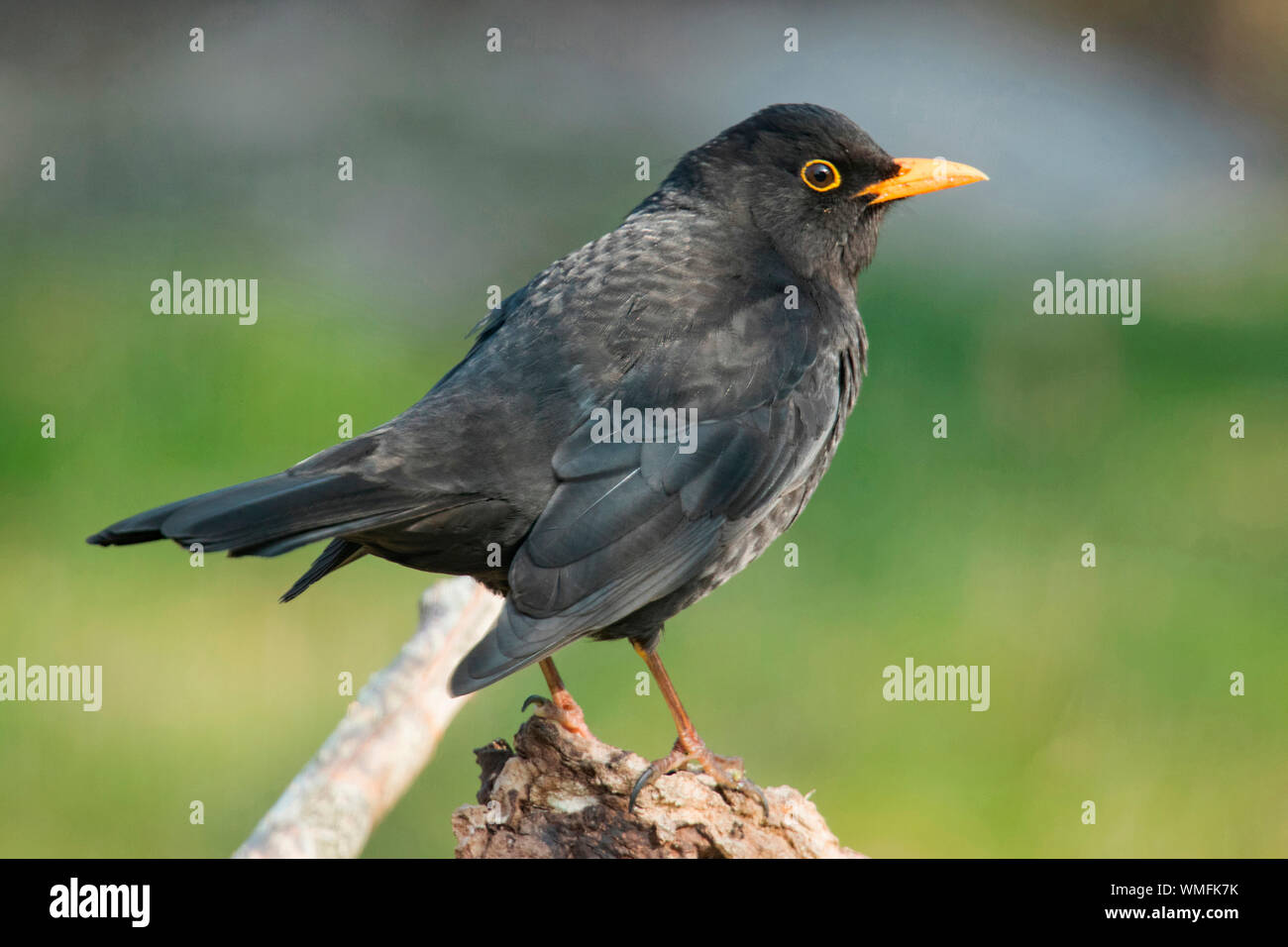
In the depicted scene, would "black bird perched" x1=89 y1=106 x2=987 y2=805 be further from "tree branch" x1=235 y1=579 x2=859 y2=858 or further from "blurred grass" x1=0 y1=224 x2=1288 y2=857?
"blurred grass" x1=0 y1=224 x2=1288 y2=857

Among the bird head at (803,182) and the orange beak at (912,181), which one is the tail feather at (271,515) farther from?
the orange beak at (912,181)

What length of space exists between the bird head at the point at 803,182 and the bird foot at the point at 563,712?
154 centimetres

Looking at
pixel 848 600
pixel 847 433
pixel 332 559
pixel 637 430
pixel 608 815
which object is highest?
pixel 847 433

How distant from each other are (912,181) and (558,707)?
6.67 feet

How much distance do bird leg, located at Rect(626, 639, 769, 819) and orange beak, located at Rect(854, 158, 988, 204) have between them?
65.4 inches

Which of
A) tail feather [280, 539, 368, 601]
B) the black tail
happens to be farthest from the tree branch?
the black tail

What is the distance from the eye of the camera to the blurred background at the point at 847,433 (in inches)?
247

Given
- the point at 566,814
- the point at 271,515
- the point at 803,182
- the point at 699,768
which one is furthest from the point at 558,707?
the point at 803,182

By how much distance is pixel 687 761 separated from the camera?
3957 mm

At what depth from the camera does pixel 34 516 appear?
300 inches

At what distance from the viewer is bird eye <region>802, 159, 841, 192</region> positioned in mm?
4465

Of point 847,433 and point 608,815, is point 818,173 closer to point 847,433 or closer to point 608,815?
point 608,815

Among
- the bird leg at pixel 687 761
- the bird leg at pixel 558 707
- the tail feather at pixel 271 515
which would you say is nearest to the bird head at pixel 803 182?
the bird leg at pixel 687 761

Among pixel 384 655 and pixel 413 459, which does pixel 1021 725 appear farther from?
pixel 413 459
